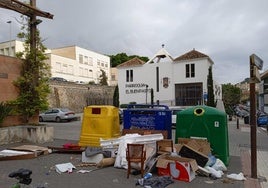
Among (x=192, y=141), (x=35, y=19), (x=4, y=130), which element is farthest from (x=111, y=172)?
(x=35, y=19)

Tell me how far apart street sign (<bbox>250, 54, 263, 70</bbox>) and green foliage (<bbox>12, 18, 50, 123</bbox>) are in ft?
28.4

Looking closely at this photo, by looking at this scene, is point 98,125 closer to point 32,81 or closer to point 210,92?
point 32,81

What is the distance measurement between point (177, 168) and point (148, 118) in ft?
9.81

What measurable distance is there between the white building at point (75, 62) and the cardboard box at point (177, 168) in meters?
55.7

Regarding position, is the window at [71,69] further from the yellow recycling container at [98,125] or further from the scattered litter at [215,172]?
the scattered litter at [215,172]

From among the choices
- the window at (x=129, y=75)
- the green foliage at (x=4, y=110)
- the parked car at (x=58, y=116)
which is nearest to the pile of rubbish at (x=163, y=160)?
the green foliage at (x=4, y=110)

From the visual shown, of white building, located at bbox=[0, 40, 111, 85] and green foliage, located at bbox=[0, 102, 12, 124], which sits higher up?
white building, located at bbox=[0, 40, 111, 85]

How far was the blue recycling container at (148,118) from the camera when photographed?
363 inches

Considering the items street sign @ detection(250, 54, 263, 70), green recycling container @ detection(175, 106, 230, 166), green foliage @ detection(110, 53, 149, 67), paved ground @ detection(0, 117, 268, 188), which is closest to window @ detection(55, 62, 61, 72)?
green foliage @ detection(110, 53, 149, 67)

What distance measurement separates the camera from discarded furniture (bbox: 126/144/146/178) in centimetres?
663

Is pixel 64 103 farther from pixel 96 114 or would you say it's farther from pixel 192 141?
pixel 192 141

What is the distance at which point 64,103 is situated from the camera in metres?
40.9

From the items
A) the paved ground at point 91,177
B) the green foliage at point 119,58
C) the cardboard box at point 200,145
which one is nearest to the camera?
the paved ground at point 91,177

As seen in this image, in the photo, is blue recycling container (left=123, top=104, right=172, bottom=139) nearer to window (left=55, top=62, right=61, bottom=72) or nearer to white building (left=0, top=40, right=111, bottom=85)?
white building (left=0, top=40, right=111, bottom=85)
